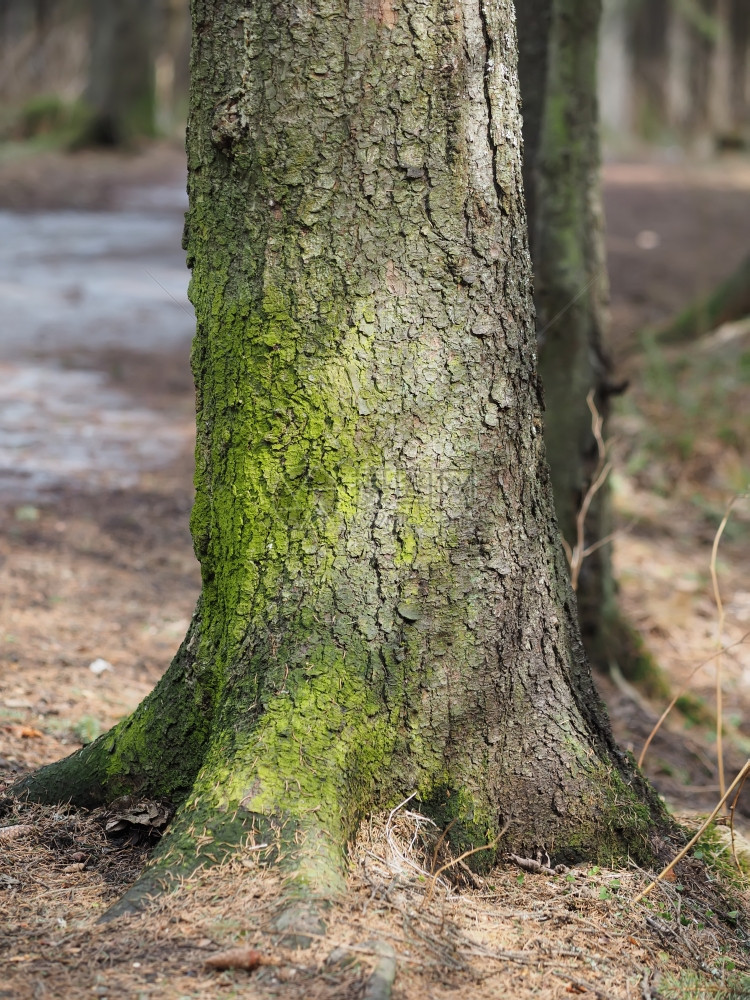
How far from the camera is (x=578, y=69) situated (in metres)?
4.39

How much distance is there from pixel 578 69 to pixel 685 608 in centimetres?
326

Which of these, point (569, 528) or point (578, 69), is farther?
point (569, 528)

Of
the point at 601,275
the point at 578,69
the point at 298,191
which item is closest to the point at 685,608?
the point at 601,275

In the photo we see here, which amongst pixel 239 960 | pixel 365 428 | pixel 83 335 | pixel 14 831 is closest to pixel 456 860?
pixel 239 960

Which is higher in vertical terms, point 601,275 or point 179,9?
point 179,9

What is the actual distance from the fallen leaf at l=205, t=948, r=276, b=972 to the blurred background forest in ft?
4.46

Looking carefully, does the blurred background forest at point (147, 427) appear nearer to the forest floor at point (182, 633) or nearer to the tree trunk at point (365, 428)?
the forest floor at point (182, 633)

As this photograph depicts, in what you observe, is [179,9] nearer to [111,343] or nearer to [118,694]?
[111,343]

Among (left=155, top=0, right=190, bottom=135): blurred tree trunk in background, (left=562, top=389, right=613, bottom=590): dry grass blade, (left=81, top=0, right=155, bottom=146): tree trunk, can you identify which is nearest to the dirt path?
(left=562, top=389, right=613, bottom=590): dry grass blade

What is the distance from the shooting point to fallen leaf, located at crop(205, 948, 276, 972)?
5.79ft

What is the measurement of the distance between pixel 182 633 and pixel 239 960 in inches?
104

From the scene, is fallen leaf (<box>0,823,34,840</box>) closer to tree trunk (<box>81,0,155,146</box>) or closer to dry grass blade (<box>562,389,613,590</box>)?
dry grass blade (<box>562,389,613,590</box>)

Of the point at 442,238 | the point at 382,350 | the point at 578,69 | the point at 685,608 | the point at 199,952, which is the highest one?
the point at 578,69

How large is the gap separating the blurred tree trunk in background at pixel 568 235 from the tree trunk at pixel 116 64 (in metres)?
15.1
